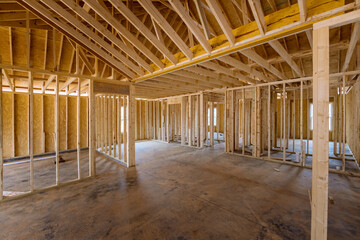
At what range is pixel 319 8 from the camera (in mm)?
1733

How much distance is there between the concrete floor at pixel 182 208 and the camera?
6.93ft

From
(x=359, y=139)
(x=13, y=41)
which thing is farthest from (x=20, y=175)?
(x=359, y=139)

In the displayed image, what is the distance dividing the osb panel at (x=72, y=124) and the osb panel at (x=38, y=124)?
1.00m

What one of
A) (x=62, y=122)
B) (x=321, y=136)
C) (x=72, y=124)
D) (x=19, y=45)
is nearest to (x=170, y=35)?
(x=321, y=136)

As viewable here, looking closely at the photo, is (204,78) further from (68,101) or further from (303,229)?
(68,101)

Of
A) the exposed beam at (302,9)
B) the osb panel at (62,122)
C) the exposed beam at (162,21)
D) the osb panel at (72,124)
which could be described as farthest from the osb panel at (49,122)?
the exposed beam at (302,9)

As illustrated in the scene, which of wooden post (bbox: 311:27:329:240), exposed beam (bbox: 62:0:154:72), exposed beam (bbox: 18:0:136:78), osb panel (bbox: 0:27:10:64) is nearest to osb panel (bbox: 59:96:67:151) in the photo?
osb panel (bbox: 0:27:10:64)

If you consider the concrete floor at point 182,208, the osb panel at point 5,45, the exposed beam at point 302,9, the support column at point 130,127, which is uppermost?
the osb panel at point 5,45

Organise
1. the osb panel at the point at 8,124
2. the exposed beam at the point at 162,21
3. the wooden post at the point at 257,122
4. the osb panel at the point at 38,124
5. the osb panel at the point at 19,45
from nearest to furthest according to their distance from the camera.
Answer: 1. the exposed beam at the point at 162,21
2. the osb panel at the point at 19,45
3. the osb panel at the point at 8,124
4. the wooden post at the point at 257,122
5. the osb panel at the point at 38,124

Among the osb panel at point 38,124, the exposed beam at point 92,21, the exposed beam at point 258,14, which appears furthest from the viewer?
the osb panel at point 38,124

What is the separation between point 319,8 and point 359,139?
5.19 m

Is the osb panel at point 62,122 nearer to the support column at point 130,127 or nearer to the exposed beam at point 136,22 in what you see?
the support column at point 130,127

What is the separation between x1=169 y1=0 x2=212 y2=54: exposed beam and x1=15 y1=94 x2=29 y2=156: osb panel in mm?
7122

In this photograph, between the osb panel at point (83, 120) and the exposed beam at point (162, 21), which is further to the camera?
the osb panel at point (83, 120)
